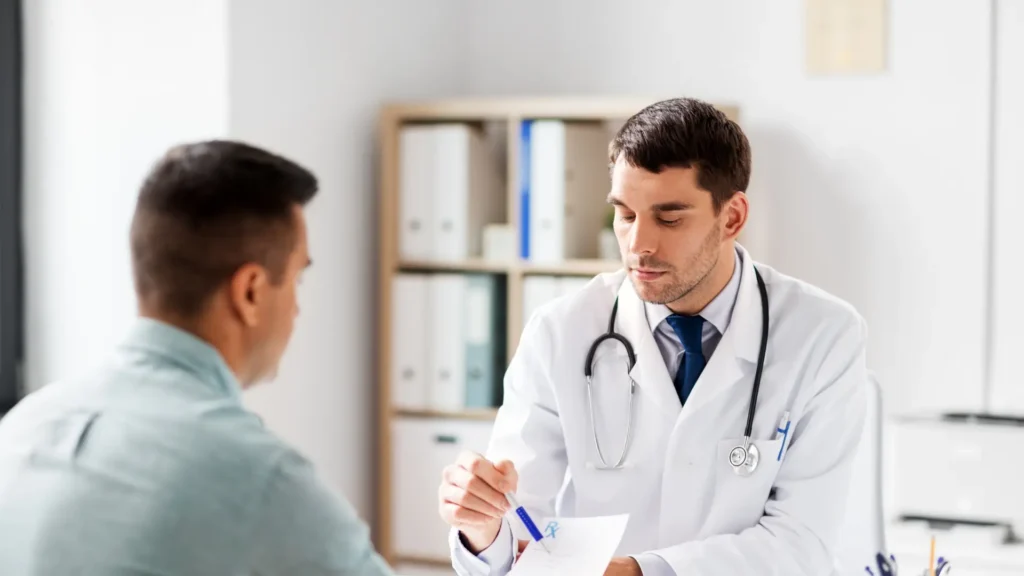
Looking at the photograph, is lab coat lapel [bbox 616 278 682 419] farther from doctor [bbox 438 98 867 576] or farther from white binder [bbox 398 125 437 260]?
white binder [bbox 398 125 437 260]

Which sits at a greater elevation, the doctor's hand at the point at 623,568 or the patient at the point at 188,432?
the patient at the point at 188,432

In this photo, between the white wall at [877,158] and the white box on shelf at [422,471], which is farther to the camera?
the white box on shelf at [422,471]

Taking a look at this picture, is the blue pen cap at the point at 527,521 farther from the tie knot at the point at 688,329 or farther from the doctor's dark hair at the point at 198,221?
the doctor's dark hair at the point at 198,221

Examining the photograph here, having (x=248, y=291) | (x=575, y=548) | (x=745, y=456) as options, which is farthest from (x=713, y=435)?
(x=248, y=291)

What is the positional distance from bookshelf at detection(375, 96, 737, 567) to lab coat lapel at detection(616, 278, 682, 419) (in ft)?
4.57

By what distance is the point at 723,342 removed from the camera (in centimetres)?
178

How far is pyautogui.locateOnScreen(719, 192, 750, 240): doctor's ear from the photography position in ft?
5.85

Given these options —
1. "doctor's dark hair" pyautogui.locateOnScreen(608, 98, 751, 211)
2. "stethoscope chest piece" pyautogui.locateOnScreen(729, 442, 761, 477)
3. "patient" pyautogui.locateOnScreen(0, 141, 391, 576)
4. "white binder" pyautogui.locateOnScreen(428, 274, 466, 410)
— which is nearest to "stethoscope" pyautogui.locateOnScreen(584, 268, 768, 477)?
"stethoscope chest piece" pyautogui.locateOnScreen(729, 442, 761, 477)

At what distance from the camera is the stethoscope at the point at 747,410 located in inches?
67.6

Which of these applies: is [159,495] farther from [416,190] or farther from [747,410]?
[416,190]

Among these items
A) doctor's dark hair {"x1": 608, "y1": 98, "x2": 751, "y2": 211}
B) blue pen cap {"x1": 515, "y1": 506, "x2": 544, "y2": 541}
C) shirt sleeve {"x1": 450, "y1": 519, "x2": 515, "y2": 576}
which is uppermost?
doctor's dark hair {"x1": 608, "y1": 98, "x2": 751, "y2": 211}

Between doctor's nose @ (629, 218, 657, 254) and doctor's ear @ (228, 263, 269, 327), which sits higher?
doctor's nose @ (629, 218, 657, 254)

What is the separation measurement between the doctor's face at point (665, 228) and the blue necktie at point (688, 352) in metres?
0.06

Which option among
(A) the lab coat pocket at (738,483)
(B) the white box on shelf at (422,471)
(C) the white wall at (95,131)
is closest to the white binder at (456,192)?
(B) the white box on shelf at (422,471)
